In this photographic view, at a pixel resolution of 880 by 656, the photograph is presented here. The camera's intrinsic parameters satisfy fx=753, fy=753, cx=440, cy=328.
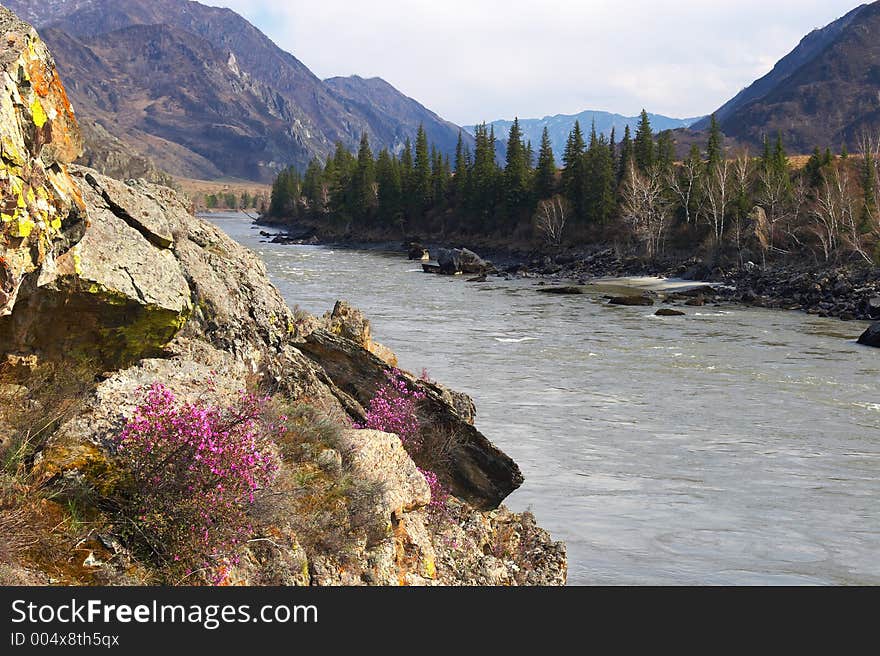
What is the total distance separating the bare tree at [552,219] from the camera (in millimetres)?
91250

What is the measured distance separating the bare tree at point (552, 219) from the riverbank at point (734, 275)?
313cm

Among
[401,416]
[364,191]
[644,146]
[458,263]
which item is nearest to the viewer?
[401,416]

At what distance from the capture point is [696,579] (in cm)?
1084

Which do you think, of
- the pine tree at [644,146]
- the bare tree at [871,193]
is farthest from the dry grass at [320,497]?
the pine tree at [644,146]

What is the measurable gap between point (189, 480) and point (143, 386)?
1796 millimetres

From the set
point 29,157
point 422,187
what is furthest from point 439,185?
point 29,157

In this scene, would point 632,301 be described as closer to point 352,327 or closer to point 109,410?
point 352,327

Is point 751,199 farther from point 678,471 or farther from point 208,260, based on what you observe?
point 208,260

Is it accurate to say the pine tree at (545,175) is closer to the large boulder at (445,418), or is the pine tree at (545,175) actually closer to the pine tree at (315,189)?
the pine tree at (315,189)

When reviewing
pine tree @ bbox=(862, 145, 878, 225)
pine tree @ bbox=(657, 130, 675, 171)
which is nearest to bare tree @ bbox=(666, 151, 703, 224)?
pine tree @ bbox=(657, 130, 675, 171)

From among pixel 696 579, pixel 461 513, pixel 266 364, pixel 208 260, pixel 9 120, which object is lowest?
pixel 696 579

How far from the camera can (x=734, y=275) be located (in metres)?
62.3
